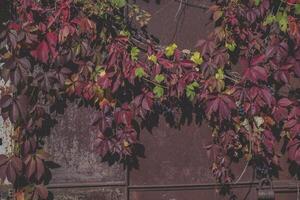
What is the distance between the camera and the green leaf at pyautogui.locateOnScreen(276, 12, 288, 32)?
4.61 m

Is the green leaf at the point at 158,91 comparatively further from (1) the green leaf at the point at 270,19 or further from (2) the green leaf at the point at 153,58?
(1) the green leaf at the point at 270,19

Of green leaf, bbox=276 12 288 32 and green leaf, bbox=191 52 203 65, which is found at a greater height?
green leaf, bbox=276 12 288 32

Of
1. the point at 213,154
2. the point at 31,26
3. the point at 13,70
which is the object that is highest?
the point at 31,26

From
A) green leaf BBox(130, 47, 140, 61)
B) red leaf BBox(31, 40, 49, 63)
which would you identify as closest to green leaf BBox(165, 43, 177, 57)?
A: green leaf BBox(130, 47, 140, 61)

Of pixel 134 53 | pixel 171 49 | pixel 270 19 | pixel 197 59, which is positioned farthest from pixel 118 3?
pixel 270 19

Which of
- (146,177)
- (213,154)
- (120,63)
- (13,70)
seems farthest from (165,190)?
(13,70)

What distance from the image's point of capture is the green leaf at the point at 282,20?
15.1 feet

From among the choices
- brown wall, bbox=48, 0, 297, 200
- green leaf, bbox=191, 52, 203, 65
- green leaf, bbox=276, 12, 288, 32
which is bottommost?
brown wall, bbox=48, 0, 297, 200

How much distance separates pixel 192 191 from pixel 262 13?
1514mm

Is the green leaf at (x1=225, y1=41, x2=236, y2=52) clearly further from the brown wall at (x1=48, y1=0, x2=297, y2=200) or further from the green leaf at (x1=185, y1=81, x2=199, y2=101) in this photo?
the green leaf at (x1=185, y1=81, x2=199, y2=101)

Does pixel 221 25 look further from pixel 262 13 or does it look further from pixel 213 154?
pixel 213 154

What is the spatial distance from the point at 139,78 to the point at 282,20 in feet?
3.98

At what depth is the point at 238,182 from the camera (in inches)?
189

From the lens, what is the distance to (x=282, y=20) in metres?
4.62
